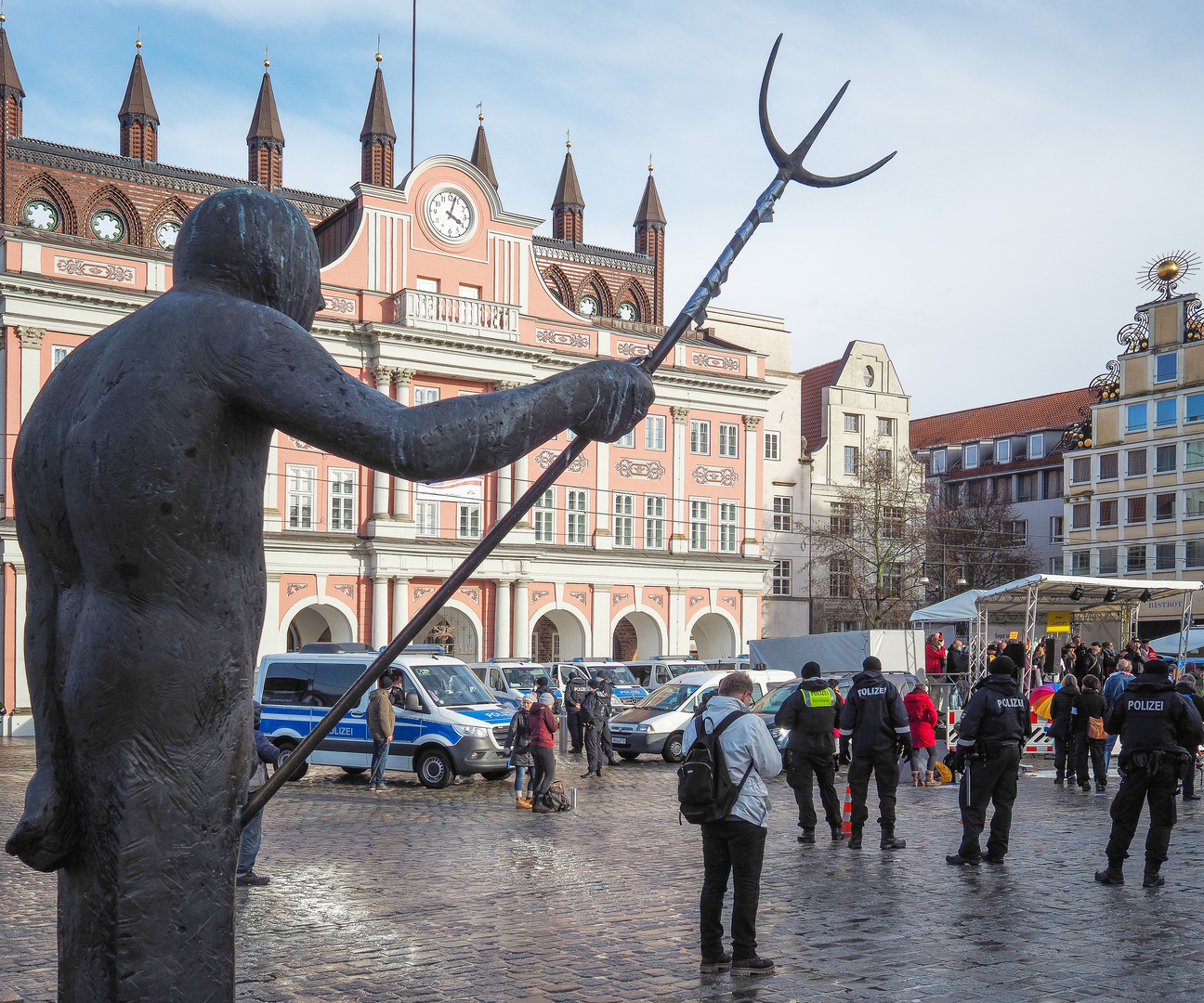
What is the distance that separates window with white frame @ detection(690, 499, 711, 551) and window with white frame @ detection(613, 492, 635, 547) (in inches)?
94.6

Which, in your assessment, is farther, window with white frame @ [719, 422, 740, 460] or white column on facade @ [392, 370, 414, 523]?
window with white frame @ [719, 422, 740, 460]

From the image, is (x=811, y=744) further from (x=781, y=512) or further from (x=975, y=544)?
(x=975, y=544)

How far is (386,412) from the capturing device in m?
2.14

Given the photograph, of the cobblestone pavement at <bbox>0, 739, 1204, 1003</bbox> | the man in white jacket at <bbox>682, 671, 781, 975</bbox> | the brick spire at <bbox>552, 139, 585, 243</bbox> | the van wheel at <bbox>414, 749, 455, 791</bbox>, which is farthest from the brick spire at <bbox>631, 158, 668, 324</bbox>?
the man in white jacket at <bbox>682, 671, 781, 975</bbox>

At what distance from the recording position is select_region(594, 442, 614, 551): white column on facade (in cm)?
4578

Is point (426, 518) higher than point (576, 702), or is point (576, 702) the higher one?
point (426, 518)

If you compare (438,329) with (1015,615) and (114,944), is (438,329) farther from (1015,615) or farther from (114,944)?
(114,944)

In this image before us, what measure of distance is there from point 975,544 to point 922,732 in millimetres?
43315

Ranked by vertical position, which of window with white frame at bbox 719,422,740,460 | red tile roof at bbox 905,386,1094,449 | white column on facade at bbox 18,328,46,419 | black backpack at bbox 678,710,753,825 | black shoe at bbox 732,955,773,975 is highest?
red tile roof at bbox 905,386,1094,449

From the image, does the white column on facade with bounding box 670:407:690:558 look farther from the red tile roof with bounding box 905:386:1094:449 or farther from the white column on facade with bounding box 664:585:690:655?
the red tile roof with bounding box 905:386:1094:449

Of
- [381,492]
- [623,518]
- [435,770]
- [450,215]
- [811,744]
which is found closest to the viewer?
[811,744]

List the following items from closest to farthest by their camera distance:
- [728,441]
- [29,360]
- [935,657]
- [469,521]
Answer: [935,657] → [29,360] → [469,521] → [728,441]

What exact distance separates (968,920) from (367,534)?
33.7 meters

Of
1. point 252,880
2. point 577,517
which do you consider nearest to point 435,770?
point 252,880
